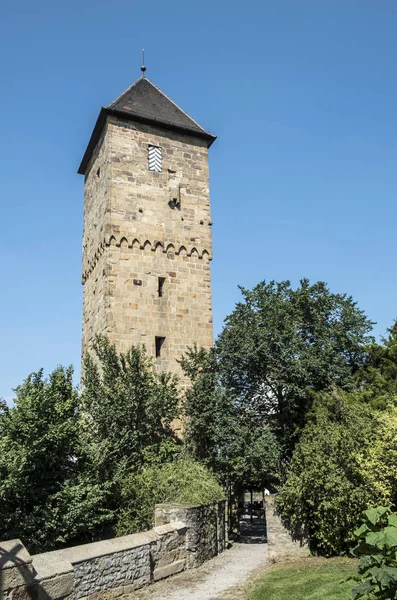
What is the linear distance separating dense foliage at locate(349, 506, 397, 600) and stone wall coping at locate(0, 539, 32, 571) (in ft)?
13.0

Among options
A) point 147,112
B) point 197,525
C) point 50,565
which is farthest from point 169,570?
point 147,112

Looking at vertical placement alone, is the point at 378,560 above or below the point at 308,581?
above

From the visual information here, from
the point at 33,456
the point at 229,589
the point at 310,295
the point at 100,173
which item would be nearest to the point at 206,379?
the point at 310,295

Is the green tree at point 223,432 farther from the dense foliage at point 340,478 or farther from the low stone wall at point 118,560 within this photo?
the dense foliage at point 340,478

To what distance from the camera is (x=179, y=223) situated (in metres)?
20.5

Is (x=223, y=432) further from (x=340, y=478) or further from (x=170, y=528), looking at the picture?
(x=170, y=528)

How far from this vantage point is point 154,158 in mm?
21016

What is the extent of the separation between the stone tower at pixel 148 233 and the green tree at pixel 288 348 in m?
2.47

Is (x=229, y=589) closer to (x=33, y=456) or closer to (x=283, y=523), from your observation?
(x=283, y=523)

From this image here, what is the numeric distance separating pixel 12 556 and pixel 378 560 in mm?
4359

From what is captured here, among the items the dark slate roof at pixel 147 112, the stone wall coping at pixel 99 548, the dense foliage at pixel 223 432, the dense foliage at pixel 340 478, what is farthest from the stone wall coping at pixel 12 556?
the dark slate roof at pixel 147 112

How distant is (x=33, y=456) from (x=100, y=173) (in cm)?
1328

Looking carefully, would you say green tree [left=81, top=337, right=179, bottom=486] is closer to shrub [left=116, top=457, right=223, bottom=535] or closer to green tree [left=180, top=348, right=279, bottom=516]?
shrub [left=116, top=457, right=223, bottom=535]

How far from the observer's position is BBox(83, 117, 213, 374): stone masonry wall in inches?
734
